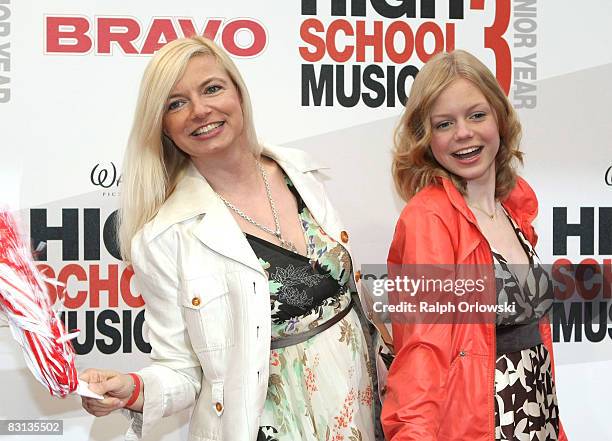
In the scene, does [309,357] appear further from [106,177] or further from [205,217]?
[106,177]

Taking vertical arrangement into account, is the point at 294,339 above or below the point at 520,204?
below

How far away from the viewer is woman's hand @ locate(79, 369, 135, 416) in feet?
5.40

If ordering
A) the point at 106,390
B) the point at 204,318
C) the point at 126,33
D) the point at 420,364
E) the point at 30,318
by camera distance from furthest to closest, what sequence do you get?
1. the point at 126,33
2. the point at 204,318
3. the point at 420,364
4. the point at 106,390
5. the point at 30,318

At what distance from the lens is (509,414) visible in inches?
75.1

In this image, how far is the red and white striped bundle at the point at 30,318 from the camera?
1486 mm

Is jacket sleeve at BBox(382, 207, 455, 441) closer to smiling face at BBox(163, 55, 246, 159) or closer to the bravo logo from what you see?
smiling face at BBox(163, 55, 246, 159)

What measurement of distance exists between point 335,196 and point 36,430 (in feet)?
4.71

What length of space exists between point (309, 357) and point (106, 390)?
54 centimetres

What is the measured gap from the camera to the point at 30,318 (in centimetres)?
150

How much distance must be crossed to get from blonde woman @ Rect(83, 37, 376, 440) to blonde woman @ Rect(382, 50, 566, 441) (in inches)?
8.3

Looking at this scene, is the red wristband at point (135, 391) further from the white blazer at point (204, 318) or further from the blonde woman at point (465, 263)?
the blonde woman at point (465, 263)

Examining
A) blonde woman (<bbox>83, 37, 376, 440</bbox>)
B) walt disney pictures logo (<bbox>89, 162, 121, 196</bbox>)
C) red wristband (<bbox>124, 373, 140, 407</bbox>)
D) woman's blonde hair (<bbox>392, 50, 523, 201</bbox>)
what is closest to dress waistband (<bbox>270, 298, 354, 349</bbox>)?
blonde woman (<bbox>83, 37, 376, 440</bbox>)

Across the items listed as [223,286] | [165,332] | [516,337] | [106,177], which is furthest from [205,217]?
[106,177]


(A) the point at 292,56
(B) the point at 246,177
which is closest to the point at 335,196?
(A) the point at 292,56
